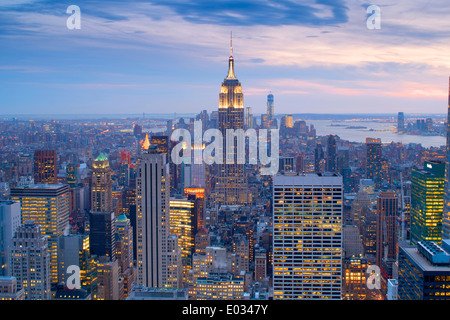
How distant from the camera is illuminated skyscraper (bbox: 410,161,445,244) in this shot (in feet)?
35.7

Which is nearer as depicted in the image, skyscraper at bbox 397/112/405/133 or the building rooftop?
the building rooftop

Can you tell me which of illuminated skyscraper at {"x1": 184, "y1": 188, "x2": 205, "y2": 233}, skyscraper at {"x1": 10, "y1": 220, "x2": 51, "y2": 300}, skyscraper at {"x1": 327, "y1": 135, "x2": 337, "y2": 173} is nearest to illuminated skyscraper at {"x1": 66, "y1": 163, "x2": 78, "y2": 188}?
illuminated skyscraper at {"x1": 184, "y1": 188, "x2": 205, "y2": 233}

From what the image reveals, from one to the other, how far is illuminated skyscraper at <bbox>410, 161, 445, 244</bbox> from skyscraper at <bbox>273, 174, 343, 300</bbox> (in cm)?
232

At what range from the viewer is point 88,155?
11.6 m

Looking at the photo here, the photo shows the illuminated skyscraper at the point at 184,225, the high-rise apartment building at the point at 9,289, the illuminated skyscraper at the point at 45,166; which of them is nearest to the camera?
the high-rise apartment building at the point at 9,289

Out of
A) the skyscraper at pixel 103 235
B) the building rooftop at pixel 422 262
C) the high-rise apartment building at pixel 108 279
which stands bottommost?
the high-rise apartment building at pixel 108 279

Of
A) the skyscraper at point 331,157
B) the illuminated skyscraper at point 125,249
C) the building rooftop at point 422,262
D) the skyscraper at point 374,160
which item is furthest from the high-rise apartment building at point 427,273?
the illuminated skyscraper at point 125,249

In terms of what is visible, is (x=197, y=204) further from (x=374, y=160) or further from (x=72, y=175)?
(x=374, y=160)

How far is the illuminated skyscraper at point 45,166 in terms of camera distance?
10.6m

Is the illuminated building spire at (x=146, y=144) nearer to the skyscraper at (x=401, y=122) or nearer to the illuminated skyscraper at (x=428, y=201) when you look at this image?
the skyscraper at (x=401, y=122)

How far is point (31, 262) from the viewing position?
930cm

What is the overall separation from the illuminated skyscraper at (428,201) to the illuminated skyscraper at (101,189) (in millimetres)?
8595

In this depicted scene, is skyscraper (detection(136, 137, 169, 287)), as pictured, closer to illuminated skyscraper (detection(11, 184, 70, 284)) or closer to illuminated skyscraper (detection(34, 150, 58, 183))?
illuminated skyscraper (detection(11, 184, 70, 284))
